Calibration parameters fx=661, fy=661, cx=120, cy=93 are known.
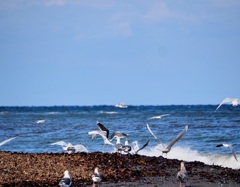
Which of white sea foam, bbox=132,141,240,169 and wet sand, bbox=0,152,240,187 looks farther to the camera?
white sea foam, bbox=132,141,240,169

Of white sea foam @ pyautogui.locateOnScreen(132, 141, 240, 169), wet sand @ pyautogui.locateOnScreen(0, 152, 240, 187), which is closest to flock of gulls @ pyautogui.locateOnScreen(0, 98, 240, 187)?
wet sand @ pyautogui.locateOnScreen(0, 152, 240, 187)

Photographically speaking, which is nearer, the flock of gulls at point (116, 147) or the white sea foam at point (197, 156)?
Answer: the flock of gulls at point (116, 147)

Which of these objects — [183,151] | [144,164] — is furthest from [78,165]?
[183,151]

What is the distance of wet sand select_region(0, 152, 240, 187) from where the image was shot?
508 inches

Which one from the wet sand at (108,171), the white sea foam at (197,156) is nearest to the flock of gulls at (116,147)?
the wet sand at (108,171)

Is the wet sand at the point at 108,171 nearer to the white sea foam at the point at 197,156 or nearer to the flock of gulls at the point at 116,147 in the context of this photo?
the flock of gulls at the point at 116,147

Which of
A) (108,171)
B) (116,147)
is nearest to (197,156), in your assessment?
(116,147)

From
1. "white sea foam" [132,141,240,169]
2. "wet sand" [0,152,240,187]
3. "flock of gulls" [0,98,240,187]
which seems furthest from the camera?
"white sea foam" [132,141,240,169]

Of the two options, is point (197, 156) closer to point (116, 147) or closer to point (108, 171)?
point (116, 147)

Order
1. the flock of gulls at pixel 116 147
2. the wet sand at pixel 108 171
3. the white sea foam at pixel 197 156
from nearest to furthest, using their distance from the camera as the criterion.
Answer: the flock of gulls at pixel 116 147 < the wet sand at pixel 108 171 < the white sea foam at pixel 197 156

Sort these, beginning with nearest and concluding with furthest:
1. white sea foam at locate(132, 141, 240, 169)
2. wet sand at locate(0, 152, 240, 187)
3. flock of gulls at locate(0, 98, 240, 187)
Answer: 1. flock of gulls at locate(0, 98, 240, 187)
2. wet sand at locate(0, 152, 240, 187)
3. white sea foam at locate(132, 141, 240, 169)

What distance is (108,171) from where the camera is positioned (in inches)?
543

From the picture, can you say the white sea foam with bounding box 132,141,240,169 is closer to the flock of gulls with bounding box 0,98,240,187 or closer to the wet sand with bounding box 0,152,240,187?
the flock of gulls with bounding box 0,98,240,187

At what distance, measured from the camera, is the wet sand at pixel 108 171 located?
1291 centimetres
